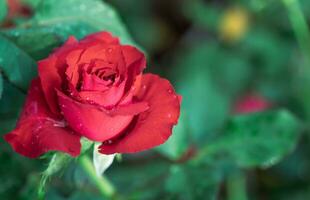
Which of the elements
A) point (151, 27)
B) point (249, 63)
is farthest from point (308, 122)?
point (151, 27)

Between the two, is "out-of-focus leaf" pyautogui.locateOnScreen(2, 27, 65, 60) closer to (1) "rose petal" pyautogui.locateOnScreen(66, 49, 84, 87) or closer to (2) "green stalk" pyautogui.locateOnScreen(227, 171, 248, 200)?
(1) "rose petal" pyautogui.locateOnScreen(66, 49, 84, 87)

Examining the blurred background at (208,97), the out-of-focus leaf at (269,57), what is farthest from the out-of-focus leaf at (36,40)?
the out-of-focus leaf at (269,57)

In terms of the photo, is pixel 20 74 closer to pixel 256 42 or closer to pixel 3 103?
pixel 3 103

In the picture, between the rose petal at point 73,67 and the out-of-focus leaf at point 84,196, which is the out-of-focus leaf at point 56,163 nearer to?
the rose petal at point 73,67

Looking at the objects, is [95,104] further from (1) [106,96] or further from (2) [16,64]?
(2) [16,64]

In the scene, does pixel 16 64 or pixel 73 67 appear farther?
pixel 16 64

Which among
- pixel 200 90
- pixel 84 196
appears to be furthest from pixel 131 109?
pixel 200 90

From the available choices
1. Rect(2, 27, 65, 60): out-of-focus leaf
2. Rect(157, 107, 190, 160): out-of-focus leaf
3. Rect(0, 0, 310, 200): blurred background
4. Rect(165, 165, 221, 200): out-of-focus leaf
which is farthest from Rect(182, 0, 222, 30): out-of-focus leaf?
Rect(2, 27, 65, 60): out-of-focus leaf
